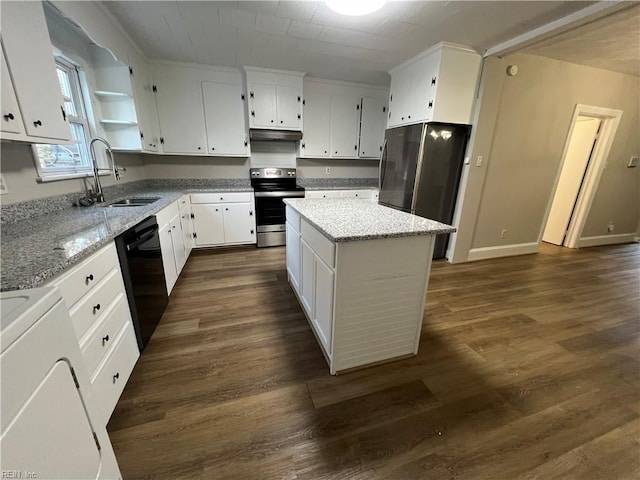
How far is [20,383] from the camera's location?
22.5 inches

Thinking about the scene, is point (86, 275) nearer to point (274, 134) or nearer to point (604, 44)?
point (274, 134)

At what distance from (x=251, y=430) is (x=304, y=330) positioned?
83 cm

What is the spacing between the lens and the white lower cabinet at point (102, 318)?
42.5 inches

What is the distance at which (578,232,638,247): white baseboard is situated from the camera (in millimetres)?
4207

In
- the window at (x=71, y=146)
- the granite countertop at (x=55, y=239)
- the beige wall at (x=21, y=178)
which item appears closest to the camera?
the granite countertop at (x=55, y=239)

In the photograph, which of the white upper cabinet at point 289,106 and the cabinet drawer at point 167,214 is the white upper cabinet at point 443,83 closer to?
the white upper cabinet at point 289,106

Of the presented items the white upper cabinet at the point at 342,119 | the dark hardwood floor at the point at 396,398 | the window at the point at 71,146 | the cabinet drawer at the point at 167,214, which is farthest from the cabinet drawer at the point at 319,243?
the white upper cabinet at the point at 342,119

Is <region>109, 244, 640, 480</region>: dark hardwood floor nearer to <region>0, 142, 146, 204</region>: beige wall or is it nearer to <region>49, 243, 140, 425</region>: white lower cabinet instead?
<region>49, 243, 140, 425</region>: white lower cabinet

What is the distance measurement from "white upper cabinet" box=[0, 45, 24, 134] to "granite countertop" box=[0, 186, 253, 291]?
519 millimetres

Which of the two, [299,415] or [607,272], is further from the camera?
[607,272]

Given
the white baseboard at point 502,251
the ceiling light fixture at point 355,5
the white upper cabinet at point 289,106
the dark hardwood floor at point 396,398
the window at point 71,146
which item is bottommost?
the dark hardwood floor at point 396,398

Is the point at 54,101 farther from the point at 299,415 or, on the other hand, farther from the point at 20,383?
the point at 299,415

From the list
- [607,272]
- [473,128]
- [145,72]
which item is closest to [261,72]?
[145,72]

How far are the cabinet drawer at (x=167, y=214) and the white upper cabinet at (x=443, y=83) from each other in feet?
9.71
